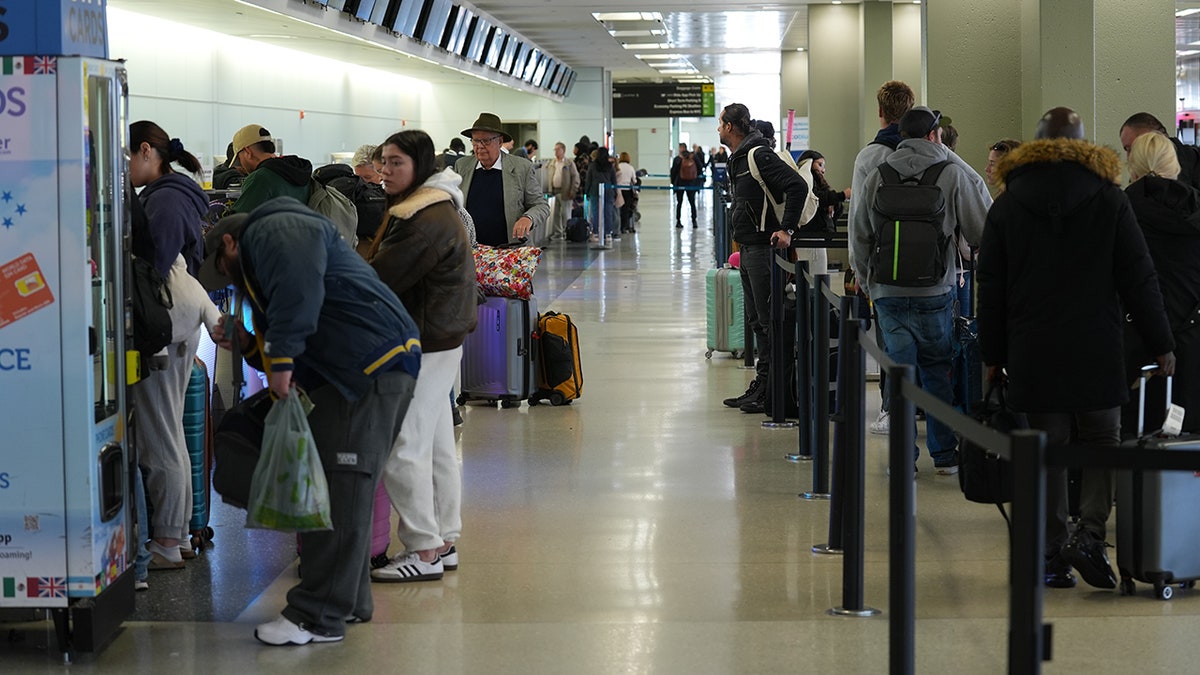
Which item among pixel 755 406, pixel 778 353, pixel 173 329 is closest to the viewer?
pixel 173 329

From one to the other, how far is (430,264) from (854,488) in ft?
5.15

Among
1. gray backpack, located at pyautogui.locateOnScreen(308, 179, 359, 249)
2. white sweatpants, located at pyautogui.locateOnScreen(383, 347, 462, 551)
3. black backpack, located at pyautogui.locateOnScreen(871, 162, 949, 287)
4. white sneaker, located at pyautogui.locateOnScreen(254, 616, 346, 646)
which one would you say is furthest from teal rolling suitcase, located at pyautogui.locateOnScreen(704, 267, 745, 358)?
white sneaker, located at pyautogui.locateOnScreen(254, 616, 346, 646)

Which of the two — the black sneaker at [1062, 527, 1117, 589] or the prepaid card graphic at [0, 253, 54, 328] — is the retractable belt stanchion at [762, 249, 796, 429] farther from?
the prepaid card graphic at [0, 253, 54, 328]

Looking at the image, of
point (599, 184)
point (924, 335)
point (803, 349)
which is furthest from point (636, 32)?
point (924, 335)

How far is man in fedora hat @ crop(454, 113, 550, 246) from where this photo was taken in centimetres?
807

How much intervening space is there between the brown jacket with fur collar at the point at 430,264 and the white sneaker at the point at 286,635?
1061mm

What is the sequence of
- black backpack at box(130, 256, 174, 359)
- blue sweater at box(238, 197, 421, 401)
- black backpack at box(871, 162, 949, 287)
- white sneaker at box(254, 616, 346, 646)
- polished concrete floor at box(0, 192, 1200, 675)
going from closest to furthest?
blue sweater at box(238, 197, 421, 401), polished concrete floor at box(0, 192, 1200, 675), white sneaker at box(254, 616, 346, 646), black backpack at box(130, 256, 174, 359), black backpack at box(871, 162, 949, 287)

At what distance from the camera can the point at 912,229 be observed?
6199mm

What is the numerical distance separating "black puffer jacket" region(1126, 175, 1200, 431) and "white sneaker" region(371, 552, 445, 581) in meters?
2.62

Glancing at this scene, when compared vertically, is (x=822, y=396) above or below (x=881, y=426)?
above

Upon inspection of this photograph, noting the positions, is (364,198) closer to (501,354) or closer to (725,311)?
(501,354)

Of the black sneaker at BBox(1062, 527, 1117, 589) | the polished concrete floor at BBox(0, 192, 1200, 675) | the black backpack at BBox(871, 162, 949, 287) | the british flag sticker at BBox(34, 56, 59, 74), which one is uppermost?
the british flag sticker at BBox(34, 56, 59, 74)

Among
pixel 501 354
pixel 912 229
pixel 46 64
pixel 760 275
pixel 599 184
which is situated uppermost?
pixel 599 184

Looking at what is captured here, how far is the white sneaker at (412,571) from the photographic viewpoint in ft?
16.3
